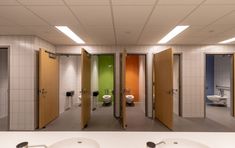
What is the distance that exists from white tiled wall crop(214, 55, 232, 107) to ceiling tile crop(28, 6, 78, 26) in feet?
23.3

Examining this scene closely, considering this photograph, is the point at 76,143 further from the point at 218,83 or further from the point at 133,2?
the point at 218,83

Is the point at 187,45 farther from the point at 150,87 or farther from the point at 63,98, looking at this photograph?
the point at 63,98

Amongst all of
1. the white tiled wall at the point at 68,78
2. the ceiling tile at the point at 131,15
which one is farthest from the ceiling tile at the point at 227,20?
the white tiled wall at the point at 68,78

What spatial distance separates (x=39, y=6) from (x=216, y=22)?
10.1ft

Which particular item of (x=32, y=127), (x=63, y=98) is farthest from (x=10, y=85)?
(x=63, y=98)

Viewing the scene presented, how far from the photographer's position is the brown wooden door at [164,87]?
4273 mm

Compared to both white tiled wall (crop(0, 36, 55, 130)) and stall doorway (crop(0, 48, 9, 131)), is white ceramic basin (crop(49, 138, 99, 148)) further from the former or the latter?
stall doorway (crop(0, 48, 9, 131))

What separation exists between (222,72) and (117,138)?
8.22 metres

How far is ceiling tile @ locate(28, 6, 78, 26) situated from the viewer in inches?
101

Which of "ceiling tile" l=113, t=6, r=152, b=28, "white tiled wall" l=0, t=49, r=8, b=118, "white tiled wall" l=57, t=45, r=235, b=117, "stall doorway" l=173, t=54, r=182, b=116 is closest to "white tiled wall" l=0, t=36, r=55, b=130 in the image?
"white tiled wall" l=57, t=45, r=235, b=117

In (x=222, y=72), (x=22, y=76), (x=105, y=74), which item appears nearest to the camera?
(x=22, y=76)

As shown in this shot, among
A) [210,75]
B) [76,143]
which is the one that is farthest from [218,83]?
[76,143]

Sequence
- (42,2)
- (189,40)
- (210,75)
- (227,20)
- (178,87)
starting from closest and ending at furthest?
1. (42,2)
2. (227,20)
3. (189,40)
4. (178,87)
5. (210,75)

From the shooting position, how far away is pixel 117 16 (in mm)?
2914
